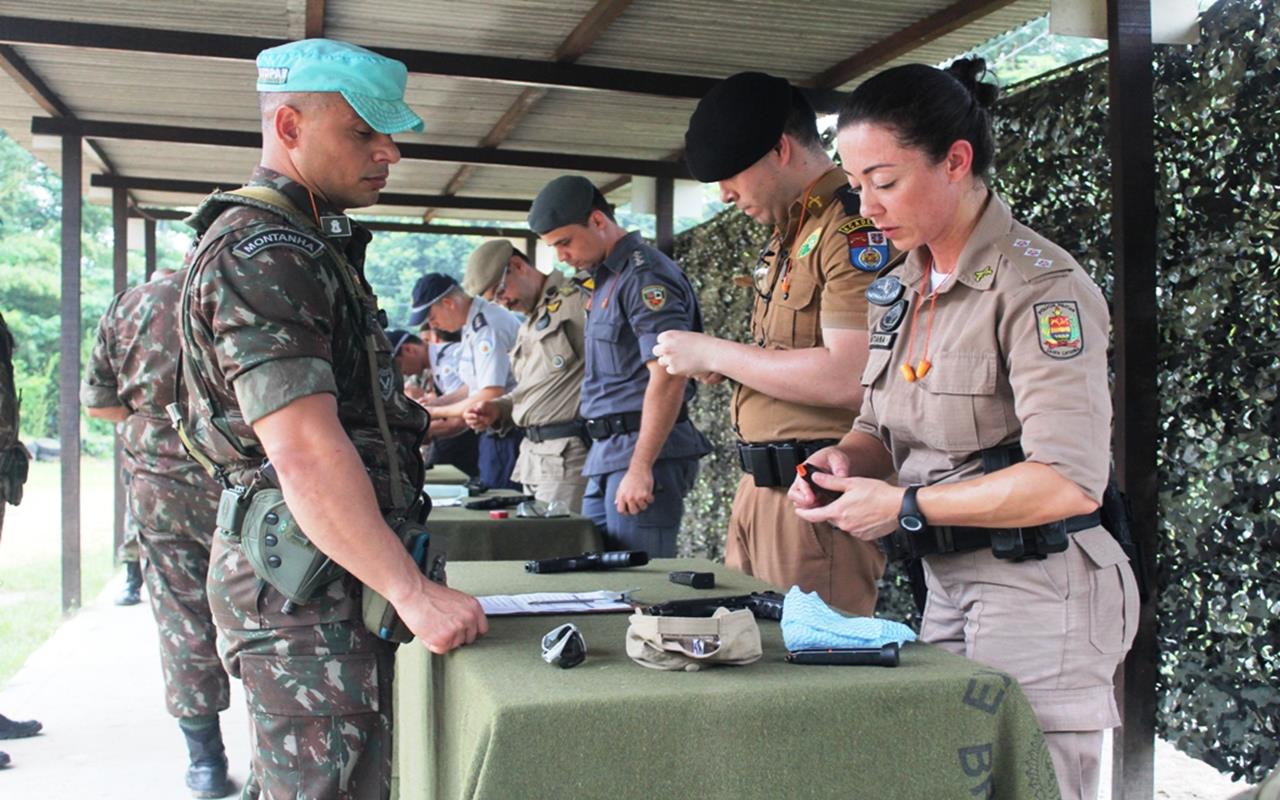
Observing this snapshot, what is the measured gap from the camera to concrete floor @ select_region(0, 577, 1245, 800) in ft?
11.7

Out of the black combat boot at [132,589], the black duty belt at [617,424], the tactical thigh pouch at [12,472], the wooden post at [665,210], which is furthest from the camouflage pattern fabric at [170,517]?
the wooden post at [665,210]

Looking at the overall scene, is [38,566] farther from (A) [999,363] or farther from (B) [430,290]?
(A) [999,363]

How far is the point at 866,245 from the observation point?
217cm

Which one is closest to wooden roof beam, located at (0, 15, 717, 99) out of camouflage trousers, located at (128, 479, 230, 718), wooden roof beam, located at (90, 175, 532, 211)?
camouflage trousers, located at (128, 479, 230, 718)

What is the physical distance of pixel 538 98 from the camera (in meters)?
5.52

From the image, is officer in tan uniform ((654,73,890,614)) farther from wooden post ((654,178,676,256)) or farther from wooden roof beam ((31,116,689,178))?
wooden post ((654,178,676,256))

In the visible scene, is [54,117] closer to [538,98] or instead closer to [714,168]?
[538,98]

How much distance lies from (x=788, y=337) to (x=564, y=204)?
4.44 ft

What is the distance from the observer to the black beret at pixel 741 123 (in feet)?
7.72

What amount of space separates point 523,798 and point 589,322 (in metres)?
2.38

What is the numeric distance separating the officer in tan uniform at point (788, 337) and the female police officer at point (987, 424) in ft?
1.22

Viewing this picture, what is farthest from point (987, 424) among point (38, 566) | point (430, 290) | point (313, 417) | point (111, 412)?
point (38, 566)

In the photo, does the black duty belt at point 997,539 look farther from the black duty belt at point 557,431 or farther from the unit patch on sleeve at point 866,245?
the black duty belt at point 557,431

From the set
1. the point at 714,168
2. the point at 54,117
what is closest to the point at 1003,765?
the point at 714,168
